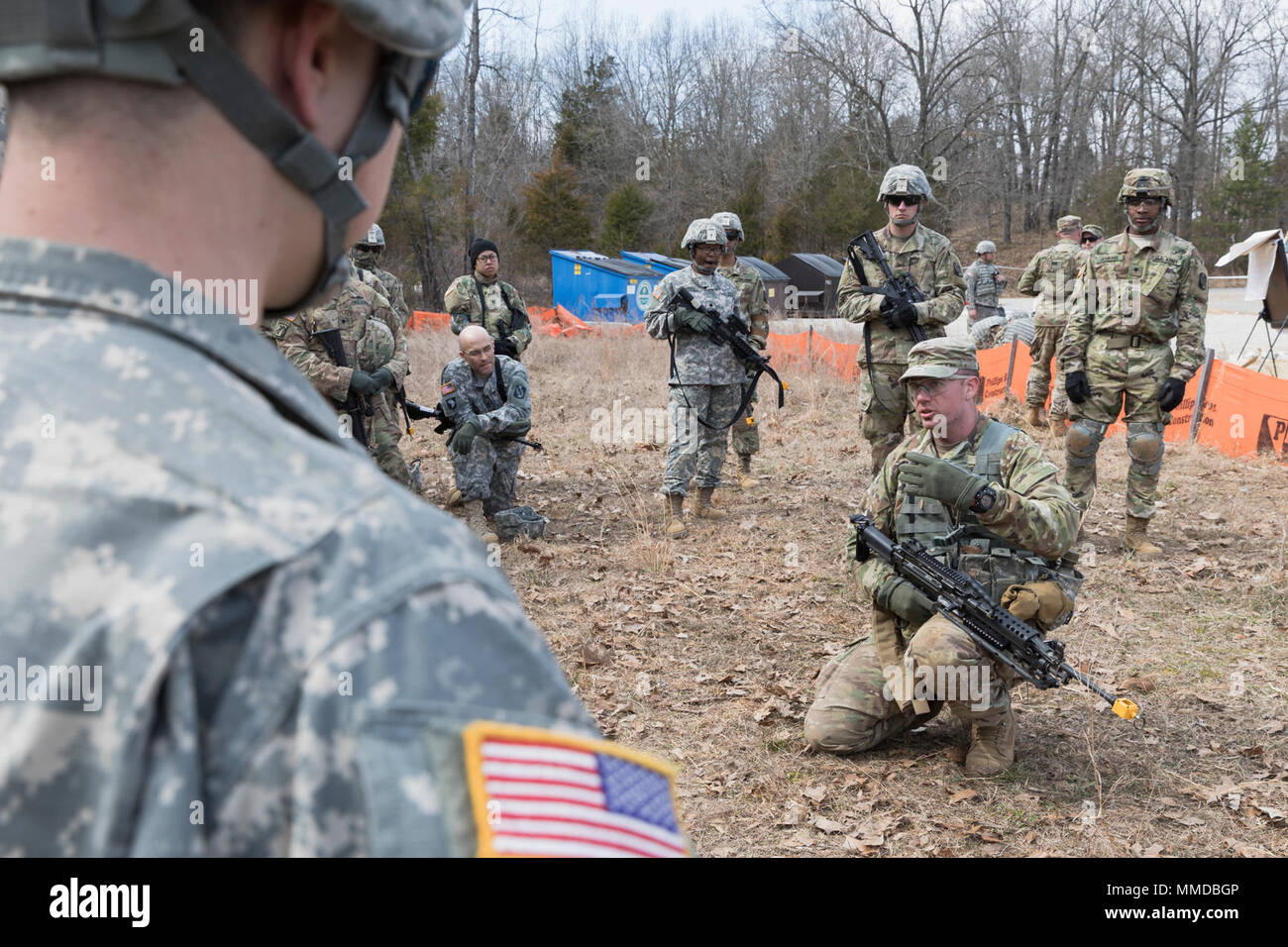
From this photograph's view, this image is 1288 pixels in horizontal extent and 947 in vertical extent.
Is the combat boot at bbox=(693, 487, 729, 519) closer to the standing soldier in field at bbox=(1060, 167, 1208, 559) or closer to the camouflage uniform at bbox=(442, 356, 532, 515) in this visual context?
the camouflage uniform at bbox=(442, 356, 532, 515)

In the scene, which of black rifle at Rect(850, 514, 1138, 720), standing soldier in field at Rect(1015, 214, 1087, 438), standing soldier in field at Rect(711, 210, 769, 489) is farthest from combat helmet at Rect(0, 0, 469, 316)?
standing soldier in field at Rect(1015, 214, 1087, 438)

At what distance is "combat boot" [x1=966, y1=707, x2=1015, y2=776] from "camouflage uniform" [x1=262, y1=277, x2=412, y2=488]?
371 centimetres

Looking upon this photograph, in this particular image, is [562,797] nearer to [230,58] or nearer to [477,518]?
[230,58]

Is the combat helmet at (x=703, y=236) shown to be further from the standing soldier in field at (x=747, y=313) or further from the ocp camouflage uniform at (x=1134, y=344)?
the ocp camouflage uniform at (x=1134, y=344)

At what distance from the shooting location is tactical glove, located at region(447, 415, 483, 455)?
6.79 metres

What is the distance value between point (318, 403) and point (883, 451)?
270 inches

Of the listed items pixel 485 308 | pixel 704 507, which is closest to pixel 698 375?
pixel 704 507

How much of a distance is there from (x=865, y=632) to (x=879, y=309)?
253 cm

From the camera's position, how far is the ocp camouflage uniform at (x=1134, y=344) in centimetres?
648

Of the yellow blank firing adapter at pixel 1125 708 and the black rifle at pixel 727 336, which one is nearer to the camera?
the yellow blank firing adapter at pixel 1125 708

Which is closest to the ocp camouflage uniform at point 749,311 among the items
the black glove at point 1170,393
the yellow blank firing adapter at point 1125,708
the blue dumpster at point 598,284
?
the black glove at point 1170,393

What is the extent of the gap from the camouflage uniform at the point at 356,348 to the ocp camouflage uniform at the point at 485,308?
1.61 m

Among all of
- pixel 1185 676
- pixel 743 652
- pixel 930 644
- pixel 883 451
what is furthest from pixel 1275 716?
pixel 883 451

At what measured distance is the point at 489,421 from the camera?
6949mm
